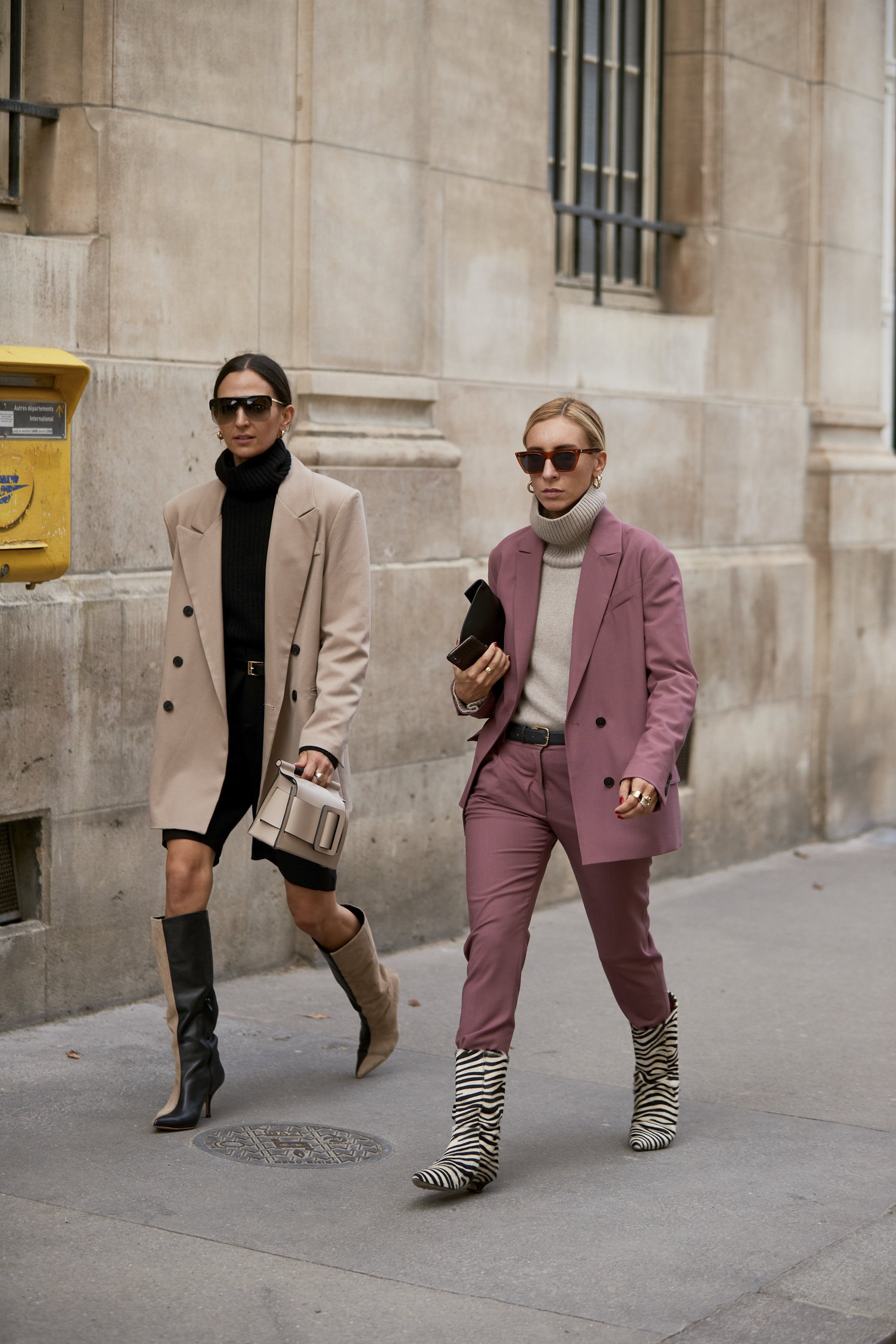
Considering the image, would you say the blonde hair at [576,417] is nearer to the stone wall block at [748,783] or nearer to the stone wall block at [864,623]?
the stone wall block at [748,783]

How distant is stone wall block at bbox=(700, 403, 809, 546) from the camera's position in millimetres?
9758

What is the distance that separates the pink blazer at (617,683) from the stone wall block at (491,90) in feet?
11.4

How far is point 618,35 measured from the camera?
9.68 metres

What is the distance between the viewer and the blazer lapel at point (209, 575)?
536 centimetres

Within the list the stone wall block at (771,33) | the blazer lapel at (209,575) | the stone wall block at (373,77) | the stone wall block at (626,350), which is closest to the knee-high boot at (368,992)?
the blazer lapel at (209,575)

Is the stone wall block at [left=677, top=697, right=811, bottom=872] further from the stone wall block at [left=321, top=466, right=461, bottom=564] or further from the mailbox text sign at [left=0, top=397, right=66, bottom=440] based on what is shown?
the mailbox text sign at [left=0, top=397, right=66, bottom=440]

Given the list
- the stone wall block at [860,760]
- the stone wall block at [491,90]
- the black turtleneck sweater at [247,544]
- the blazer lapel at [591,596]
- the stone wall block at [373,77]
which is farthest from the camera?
the stone wall block at [860,760]

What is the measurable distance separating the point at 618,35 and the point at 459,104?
6.32 ft

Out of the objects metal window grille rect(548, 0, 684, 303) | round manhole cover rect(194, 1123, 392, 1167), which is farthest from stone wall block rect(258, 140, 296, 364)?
round manhole cover rect(194, 1123, 392, 1167)

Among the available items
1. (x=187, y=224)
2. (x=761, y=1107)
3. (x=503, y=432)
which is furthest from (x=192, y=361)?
(x=761, y=1107)

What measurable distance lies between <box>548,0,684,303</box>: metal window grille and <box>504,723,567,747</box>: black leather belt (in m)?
4.62

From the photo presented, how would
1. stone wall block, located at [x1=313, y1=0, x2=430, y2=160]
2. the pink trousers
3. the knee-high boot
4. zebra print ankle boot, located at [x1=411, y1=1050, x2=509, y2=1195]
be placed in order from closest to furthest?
zebra print ankle boot, located at [x1=411, y1=1050, x2=509, y2=1195] < the pink trousers < the knee-high boot < stone wall block, located at [x1=313, y1=0, x2=430, y2=160]

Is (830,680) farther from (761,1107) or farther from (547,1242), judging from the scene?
(547,1242)

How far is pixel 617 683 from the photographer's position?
16.4ft
